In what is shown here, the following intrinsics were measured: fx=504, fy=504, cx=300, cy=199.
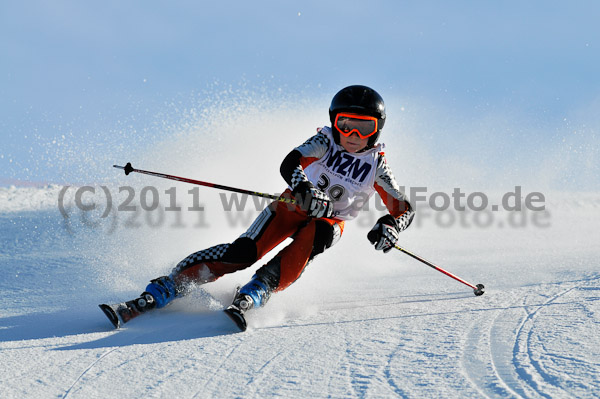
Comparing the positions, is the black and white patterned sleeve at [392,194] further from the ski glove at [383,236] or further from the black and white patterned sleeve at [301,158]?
the black and white patterned sleeve at [301,158]

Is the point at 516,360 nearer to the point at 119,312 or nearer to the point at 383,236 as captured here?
the point at 383,236

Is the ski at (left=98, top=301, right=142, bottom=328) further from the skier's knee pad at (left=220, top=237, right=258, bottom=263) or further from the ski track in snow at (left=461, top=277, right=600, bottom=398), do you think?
the ski track in snow at (left=461, top=277, right=600, bottom=398)

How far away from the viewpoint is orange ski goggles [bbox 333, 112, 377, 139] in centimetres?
358

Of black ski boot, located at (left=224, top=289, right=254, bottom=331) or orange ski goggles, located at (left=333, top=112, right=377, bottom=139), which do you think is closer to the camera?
black ski boot, located at (left=224, top=289, right=254, bottom=331)

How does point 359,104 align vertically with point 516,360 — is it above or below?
above

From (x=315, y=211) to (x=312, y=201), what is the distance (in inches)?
3.1

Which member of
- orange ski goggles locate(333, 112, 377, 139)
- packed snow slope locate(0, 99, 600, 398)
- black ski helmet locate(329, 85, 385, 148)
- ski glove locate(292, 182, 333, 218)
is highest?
black ski helmet locate(329, 85, 385, 148)

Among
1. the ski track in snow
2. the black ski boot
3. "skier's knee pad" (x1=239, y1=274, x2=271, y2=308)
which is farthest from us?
"skier's knee pad" (x1=239, y1=274, x2=271, y2=308)

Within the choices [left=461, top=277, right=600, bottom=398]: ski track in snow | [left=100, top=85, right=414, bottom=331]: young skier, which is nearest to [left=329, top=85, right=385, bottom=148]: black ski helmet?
[left=100, top=85, right=414, bottom=331]: young skier

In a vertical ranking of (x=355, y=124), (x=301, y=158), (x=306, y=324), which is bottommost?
(x=306, y=324)

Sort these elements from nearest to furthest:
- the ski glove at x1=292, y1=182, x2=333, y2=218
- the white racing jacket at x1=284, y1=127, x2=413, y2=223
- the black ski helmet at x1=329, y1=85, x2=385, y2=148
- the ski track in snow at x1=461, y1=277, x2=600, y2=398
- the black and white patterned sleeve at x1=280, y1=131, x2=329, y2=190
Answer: the ski track in snow at x1=461, y1=277, x2=600, y2=398, the ski glove at x1=292, y1=182, x2=333, y2=218, the black and white patterned sleeve at x1=280, y1=131, x2=329, y2=190, the black ski helmet at x1=329, y1=85, x2=385, y2=148, the white racing jacket at x1=284, y1=127, x2=413, y2=223

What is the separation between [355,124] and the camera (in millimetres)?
3600

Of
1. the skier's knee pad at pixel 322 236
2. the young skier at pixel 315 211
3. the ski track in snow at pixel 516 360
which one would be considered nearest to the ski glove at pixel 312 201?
the young skier at pixel 315 211

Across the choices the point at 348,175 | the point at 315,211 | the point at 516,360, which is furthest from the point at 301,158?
the point at 516,360
